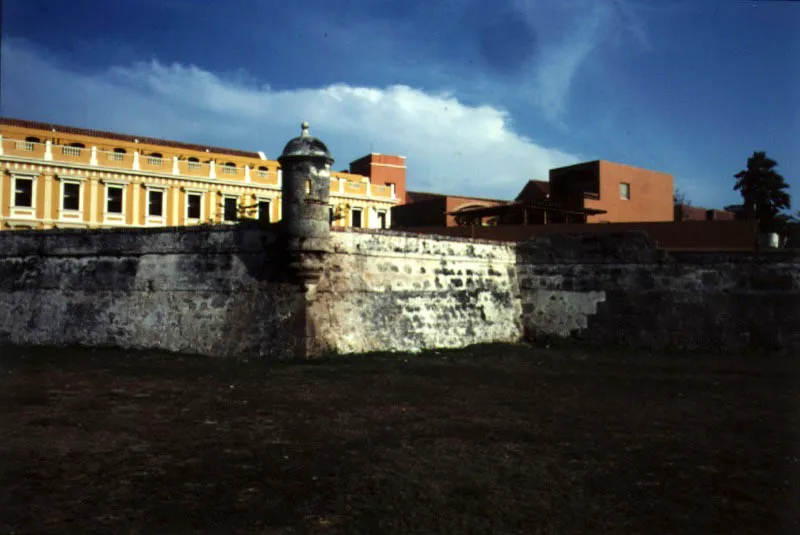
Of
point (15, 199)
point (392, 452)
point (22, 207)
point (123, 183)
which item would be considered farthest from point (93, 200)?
point (392, 452)

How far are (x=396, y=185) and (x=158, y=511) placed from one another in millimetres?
40457

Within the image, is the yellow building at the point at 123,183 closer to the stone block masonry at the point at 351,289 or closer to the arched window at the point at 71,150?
the arched window at the point at 71,150

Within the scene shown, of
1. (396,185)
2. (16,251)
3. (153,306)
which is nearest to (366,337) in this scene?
(153,306)

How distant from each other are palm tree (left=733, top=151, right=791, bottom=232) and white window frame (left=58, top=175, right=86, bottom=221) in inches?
1639

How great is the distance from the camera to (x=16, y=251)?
13586mm

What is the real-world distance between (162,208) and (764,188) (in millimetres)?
39934

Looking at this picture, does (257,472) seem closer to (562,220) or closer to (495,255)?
(495,255)

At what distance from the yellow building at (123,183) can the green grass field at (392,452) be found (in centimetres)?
1847

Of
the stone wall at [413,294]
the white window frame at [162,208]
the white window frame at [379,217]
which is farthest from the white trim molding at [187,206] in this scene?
the stone wall at [413,294]

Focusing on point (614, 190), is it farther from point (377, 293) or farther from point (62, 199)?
point (62, 199)

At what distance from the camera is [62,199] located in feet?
96.1

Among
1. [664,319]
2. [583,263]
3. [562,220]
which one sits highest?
[562,220]

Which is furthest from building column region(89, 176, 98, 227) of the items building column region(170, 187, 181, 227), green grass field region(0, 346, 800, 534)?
green grass field region(0, 346, 800, 534)

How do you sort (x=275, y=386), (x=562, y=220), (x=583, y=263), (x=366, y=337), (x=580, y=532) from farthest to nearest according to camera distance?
1. (x=562, y=220)
2. (x=583, y=263)
3. (x=366, y=337)
4. (x=275, y=386)
5. (x=580, y=532)
